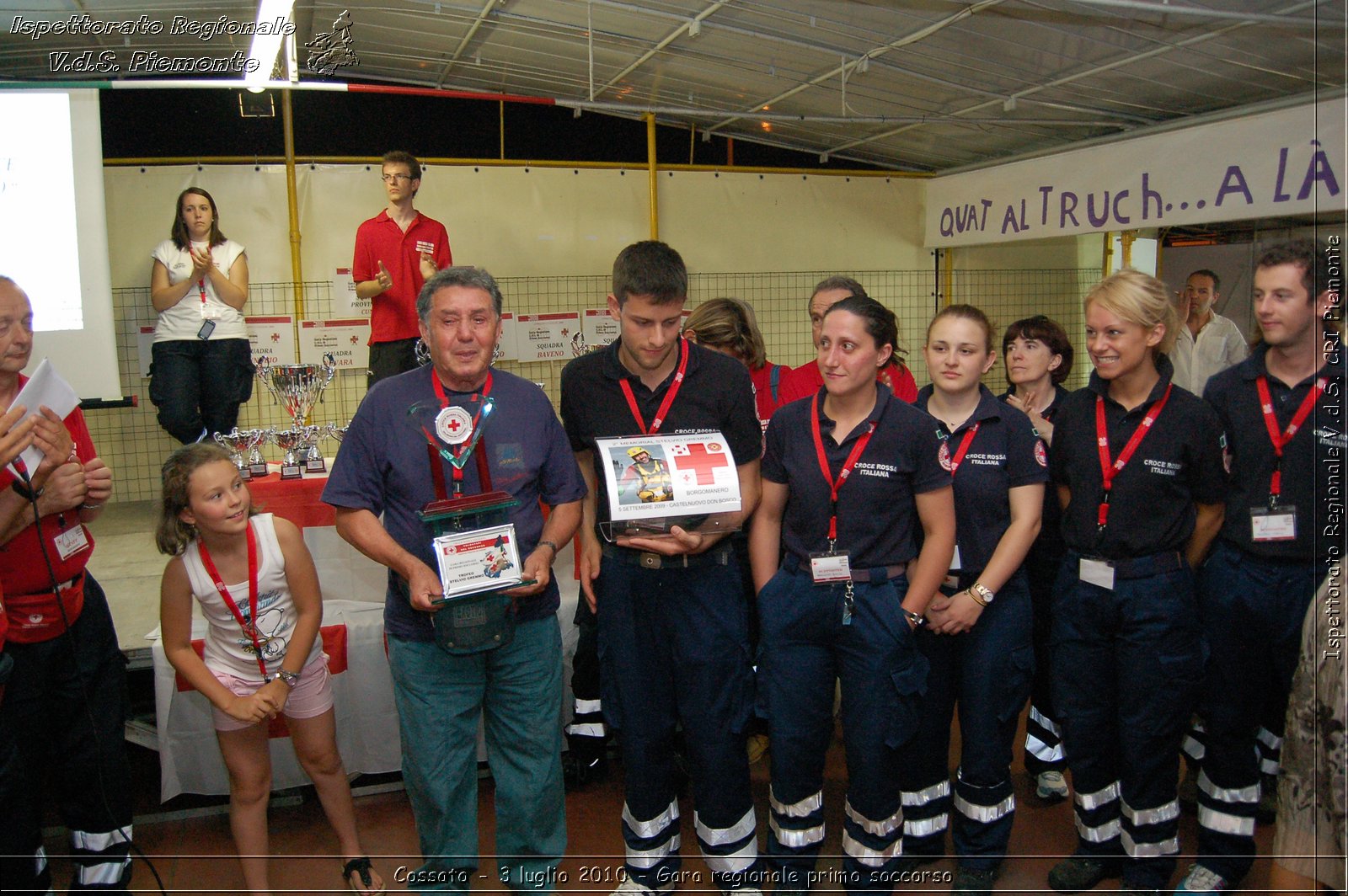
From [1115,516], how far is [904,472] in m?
0.66

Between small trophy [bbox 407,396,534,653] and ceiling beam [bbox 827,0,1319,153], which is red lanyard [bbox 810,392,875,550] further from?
ceiling beam [bbox 827,0,1319,153]

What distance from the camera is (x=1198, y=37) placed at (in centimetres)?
459

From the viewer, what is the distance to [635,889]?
2.71 meters

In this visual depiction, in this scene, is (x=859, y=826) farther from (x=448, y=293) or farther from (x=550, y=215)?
(x=550, y=215)

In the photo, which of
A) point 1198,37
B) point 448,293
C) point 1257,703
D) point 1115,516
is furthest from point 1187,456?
point 1198,37

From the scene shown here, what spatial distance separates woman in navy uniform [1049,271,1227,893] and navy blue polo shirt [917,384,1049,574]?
0.15 metres

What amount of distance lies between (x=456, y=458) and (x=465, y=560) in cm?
28

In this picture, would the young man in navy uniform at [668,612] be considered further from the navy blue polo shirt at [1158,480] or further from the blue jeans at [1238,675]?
the blue jeans at [1238,675]

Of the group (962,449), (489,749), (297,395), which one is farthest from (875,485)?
(297,395)

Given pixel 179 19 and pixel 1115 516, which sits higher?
pixel 179 19

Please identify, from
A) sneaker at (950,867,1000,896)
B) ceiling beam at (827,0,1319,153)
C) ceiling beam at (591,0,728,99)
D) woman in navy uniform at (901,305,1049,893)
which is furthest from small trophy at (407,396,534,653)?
ceiling beam at (591,0,728,99)

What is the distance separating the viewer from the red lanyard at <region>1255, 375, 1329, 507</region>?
98.4 inches

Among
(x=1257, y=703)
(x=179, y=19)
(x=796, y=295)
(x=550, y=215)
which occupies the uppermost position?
(x=179, y=19)

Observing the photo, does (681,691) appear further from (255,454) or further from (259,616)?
(255,454)
